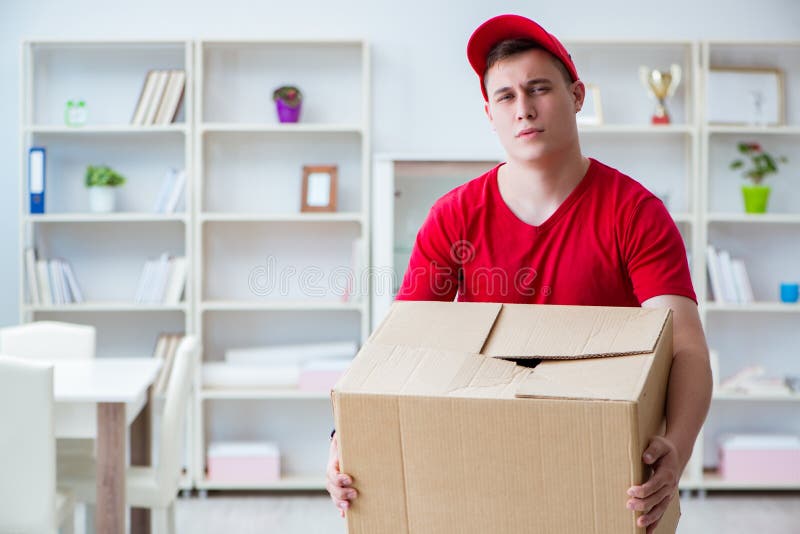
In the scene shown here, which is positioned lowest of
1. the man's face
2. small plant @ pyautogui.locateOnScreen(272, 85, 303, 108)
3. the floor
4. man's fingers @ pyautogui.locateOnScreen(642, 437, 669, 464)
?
the floor

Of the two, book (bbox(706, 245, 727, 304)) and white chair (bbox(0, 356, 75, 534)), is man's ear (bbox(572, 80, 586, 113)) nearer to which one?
white chair (bbox(0, 356, 75, 534))

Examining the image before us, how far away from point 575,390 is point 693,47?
3481mm

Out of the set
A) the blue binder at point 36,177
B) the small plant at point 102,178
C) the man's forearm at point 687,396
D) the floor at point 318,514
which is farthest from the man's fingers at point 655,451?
the blue binder at point 36,177

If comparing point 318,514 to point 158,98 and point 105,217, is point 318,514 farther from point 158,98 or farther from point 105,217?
point 158,98

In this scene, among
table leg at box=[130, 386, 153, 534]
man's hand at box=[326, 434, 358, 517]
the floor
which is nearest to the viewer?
man's hand at box=[326, 434, 358, 517]

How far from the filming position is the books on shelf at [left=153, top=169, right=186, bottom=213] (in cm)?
414

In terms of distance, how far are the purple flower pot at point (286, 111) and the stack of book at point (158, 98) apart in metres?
0.43

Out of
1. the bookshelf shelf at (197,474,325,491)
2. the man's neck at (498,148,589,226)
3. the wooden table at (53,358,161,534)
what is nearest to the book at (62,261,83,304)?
the bookshelf shelf at (197,474,325,491)

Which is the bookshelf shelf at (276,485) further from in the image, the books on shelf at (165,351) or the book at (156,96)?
the book at (156,96)

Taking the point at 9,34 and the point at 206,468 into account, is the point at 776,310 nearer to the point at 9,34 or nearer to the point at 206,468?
the point at 206,468

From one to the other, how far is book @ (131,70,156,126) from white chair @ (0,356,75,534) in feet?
6.33

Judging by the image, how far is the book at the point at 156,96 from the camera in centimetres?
414

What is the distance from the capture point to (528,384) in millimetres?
1045

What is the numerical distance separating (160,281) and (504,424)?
10.9ft
